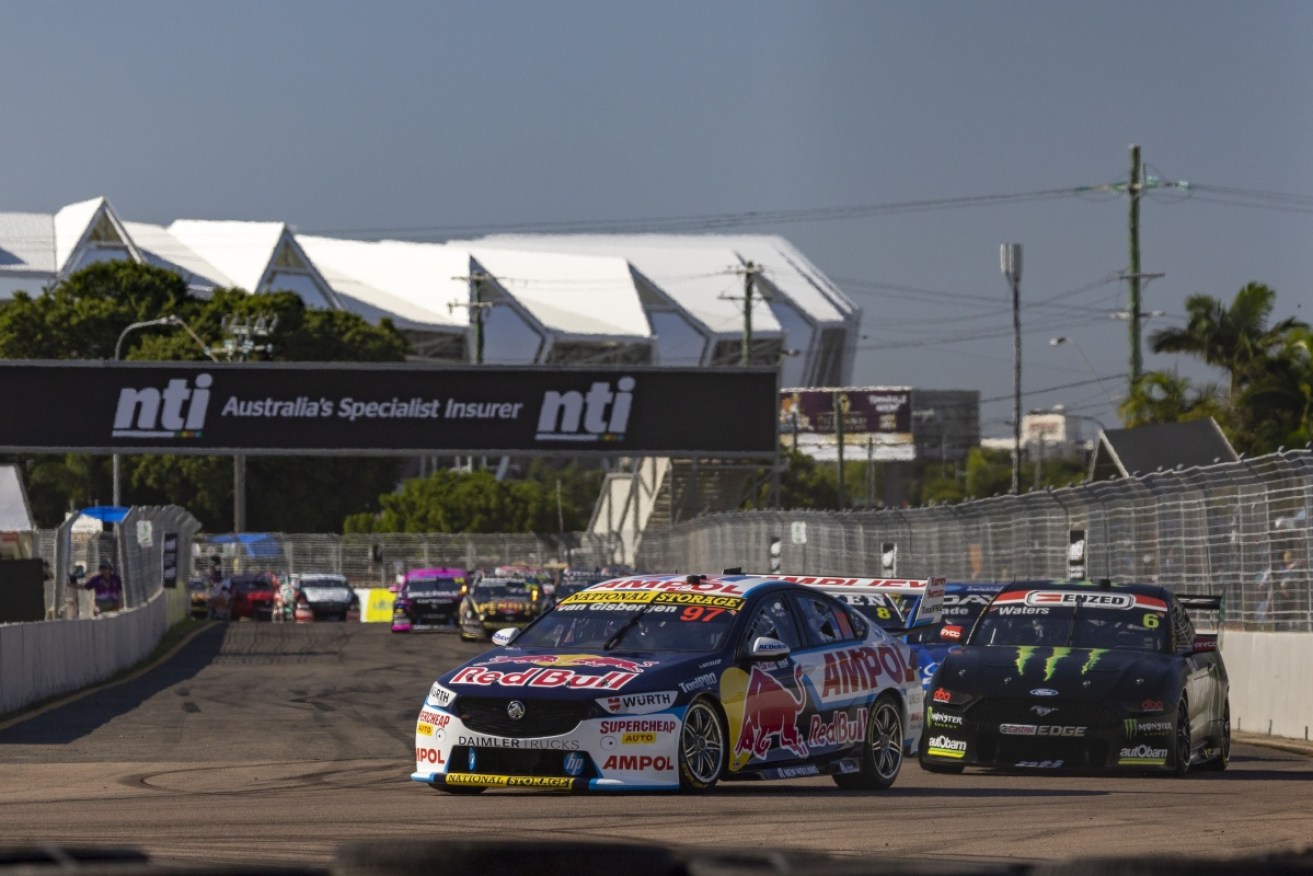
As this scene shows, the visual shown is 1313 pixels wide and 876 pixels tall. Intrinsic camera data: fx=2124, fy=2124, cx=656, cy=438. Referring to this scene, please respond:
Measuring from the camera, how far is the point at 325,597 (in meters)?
58.8

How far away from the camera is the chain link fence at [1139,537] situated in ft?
63.9

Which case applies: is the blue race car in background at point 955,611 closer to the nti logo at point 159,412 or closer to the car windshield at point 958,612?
the car windshield at point 958,612

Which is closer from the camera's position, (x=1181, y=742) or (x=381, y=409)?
(x=1181, y=742)

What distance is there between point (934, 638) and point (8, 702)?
9.00m

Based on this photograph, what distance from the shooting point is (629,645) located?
12.4m

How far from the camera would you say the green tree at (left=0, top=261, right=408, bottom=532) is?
87938 mm

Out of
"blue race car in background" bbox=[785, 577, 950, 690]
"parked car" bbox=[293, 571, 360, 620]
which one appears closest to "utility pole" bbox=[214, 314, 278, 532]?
"parked car" bbox=[293, 571, 360, 620]

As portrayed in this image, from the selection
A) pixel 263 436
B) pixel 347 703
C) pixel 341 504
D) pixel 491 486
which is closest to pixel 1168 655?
pixel 347 703

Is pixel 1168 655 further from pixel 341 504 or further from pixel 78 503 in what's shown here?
pixel 78 503

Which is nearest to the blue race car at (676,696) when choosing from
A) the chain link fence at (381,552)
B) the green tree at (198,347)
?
the chain link fence at (381,552)

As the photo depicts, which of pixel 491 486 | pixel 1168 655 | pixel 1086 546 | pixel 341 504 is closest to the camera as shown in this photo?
pixel 1168 655

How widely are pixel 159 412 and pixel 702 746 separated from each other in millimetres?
39831

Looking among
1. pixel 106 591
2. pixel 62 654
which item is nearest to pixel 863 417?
pixel 106 591

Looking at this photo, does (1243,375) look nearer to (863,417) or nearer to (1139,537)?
(1139,537)
